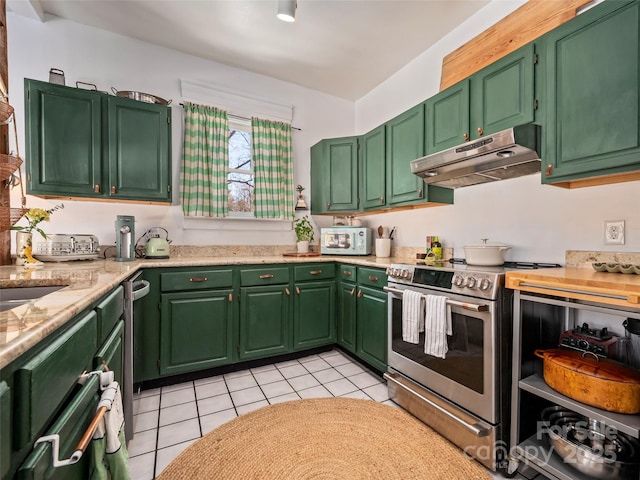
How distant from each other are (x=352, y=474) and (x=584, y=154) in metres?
1.93

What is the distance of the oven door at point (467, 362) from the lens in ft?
5.11

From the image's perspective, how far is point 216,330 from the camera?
2.53m

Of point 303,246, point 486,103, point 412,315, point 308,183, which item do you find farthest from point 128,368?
point 486,103

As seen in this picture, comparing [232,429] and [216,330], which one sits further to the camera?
[216,330]

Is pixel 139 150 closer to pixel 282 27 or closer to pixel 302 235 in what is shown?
pixel 282 27

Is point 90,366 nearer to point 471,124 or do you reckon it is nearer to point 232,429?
point 232,429

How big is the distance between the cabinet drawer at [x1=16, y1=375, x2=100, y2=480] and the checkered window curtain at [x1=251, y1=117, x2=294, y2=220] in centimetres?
257

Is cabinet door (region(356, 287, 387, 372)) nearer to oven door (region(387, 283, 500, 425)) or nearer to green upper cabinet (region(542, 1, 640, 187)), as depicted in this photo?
oven door (region(387, 283, 500, 425))

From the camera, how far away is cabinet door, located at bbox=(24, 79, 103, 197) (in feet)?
7.37

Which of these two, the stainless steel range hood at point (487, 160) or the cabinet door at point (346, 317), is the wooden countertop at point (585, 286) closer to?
the stainless steel range hood at point (487, 160)

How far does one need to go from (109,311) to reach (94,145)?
5.79 ft

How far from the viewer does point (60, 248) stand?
218cm

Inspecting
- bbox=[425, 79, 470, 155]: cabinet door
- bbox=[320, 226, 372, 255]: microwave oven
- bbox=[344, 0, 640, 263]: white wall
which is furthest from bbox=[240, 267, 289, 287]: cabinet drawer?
bbox=[425, 79, 470, 155]: cabinet door

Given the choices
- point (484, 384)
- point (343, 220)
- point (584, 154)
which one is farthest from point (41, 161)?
point (584, 154)
